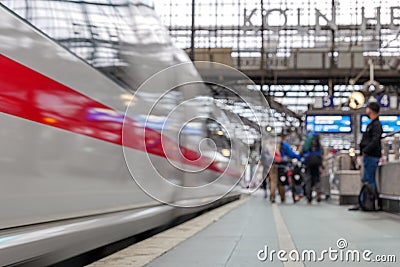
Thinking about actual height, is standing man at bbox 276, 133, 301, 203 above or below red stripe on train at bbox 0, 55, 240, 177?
below

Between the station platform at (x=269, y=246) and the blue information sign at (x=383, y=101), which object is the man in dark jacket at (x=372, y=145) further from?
the blue information sign at (x=383, y=101)

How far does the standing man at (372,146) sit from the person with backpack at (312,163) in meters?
4.81

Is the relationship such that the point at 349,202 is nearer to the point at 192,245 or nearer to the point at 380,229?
the point at 380,229

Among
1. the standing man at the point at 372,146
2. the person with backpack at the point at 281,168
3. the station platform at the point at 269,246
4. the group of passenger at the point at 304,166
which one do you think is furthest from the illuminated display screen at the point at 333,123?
the station platform at the point at 269,246

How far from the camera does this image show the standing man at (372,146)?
920cm

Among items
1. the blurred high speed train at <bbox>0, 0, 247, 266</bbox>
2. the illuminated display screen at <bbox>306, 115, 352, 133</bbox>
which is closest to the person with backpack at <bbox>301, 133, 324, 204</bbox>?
the illuminated display screen at <bbox>306, 115, 352, 133</bbox>

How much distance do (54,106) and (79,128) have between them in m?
0.47

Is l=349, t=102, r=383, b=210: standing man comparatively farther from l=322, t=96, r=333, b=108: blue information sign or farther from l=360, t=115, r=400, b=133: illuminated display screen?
l=322, t=96, r=333, b=108: blue information sign

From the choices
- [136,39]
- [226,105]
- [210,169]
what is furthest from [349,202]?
[136,39]

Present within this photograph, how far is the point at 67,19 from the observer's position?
3998 mm

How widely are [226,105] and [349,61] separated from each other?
591 inches

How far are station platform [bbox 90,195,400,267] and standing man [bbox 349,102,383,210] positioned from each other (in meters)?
2.03

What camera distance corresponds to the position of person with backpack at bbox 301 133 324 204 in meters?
14.3

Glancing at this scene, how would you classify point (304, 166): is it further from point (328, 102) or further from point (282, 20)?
point (328, 102)
